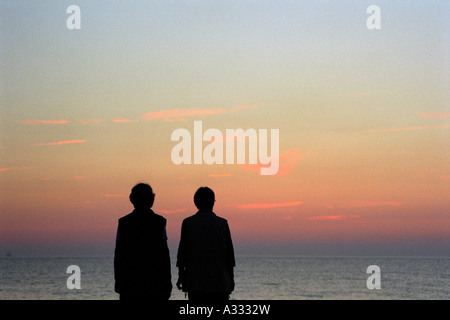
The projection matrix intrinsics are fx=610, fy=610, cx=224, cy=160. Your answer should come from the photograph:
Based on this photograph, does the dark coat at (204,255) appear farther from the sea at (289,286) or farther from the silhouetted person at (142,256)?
the sea at (289,286)

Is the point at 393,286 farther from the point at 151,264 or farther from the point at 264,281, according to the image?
the point at 151,264

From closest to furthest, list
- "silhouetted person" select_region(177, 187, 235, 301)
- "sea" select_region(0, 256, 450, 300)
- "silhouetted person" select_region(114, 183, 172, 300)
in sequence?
"silhouetted person" select_region(114, 183, 172, 300), "silhouetted person" select_region(177, 187, 235, 301), "sea" select_region(0, 256, 450, 300)

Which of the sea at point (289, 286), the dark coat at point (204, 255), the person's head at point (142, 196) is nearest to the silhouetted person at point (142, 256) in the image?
the person's head at point (142, 196)

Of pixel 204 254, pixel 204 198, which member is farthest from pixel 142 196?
pixel 204 254

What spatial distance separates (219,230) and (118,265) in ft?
3.35

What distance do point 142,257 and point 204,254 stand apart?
70cm

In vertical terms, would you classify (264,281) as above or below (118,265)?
below

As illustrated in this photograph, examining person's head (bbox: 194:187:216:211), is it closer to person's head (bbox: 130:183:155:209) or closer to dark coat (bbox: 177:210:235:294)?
dark coat (bbox: 177:210:235:294)

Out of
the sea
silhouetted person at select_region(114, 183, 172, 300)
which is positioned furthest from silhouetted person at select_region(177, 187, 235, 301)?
the sea

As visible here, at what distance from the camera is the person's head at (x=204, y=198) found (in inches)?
229

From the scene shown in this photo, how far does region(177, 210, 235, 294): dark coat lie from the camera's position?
576 cm
